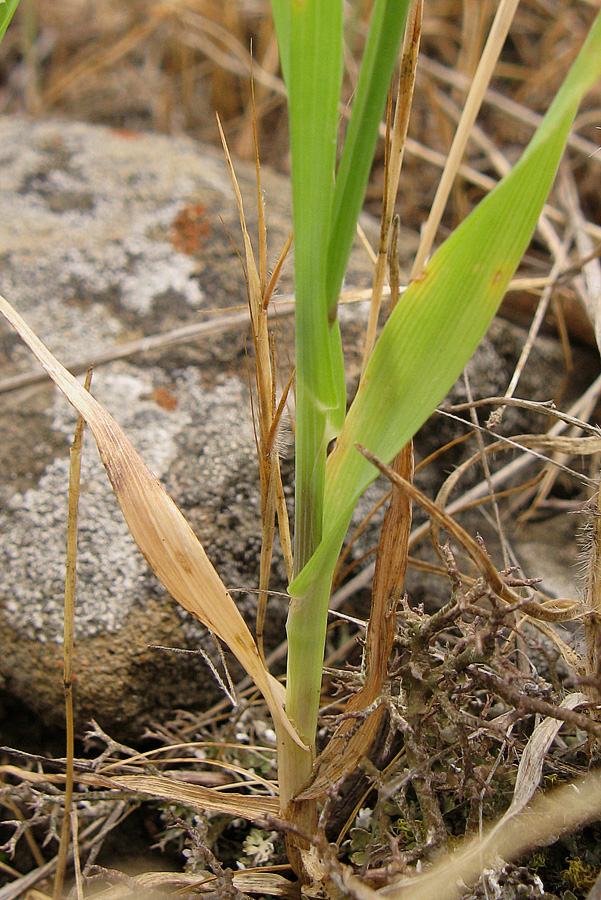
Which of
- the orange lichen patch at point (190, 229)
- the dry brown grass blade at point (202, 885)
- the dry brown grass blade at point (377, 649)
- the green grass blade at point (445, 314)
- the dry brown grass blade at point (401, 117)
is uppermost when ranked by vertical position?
the orange lichen patch at point (190, 229)

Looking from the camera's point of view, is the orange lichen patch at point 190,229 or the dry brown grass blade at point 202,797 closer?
the dry brown grass blade at point 202,797

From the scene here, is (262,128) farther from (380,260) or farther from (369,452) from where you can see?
(369,452)

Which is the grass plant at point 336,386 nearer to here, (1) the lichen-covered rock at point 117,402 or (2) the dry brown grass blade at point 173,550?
(2) the dry brown grass blade at point 173,550

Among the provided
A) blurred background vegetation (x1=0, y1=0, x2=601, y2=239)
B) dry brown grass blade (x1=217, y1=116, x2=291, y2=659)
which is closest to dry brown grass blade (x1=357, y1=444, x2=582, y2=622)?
dry brown grass blade (x1=217, y1=116, x2=291, y2=659)

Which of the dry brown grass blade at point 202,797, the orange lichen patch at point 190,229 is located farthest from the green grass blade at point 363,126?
the orange lichen patch at point 190,229

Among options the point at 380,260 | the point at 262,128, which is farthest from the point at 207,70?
the point at 380,260

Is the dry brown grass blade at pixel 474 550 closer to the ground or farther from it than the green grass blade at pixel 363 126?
closer to the ground
